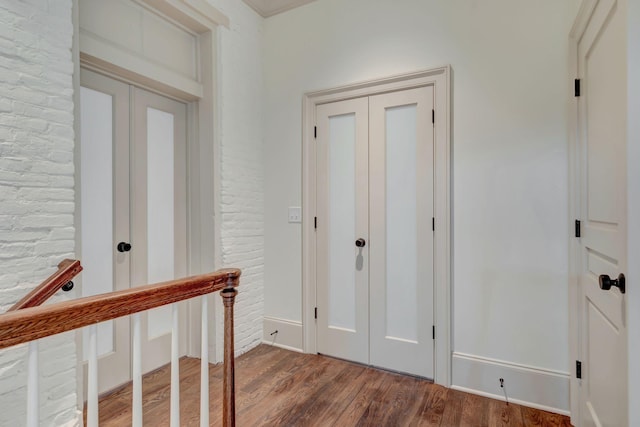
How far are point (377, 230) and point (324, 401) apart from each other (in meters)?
1.23

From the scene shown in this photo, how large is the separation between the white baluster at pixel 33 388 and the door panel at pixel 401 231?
207 cm

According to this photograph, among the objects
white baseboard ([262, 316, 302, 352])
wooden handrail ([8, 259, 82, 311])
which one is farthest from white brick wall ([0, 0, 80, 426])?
white baseboard ([262, 316, 302, 352])

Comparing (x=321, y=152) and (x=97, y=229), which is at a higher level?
(x=321, y=152)

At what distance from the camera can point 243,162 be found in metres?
2.86

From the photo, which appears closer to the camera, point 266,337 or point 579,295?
point 579,295

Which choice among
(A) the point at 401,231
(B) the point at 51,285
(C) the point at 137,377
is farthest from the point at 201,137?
(C) the point at 137,377

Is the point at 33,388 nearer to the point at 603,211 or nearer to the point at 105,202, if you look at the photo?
the point at 105,202

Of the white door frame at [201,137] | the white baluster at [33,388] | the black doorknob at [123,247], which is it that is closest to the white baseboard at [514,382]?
the white door frame at [201,137]

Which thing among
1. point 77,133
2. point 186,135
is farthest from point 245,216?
point 77,133

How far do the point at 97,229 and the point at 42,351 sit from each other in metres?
0.79

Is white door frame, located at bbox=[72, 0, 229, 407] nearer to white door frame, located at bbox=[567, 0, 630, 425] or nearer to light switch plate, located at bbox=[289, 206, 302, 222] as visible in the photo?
light switch plate, located at bbox=[289, 206, 302, 222]

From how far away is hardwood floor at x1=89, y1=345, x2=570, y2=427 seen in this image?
6.27 feet

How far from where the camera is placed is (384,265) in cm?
254

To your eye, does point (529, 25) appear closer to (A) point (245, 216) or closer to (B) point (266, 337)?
(A) point (245, 216)
